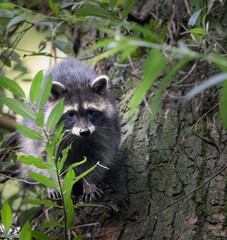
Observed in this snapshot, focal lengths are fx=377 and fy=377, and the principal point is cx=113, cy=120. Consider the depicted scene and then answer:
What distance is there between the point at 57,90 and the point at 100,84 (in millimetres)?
433

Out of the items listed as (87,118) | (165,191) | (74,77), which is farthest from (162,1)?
(165,191)

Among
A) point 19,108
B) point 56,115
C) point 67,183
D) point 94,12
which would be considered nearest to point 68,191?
point 67,183

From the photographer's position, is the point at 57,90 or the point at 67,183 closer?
the point at 67,183

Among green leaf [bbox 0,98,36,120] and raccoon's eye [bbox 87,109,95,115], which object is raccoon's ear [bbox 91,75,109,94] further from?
green leaf [bbox 0,98,36,120]

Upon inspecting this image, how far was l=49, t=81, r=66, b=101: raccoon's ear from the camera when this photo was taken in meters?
3.58

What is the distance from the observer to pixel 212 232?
2.34 m

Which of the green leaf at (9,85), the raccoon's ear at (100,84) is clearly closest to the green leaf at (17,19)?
the raccoon's ear at (100,84)

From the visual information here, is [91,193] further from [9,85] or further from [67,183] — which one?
[9,85]

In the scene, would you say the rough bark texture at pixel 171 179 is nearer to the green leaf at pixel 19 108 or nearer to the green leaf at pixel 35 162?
the green leaf at pixel 35 162

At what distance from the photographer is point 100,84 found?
3.76 metres

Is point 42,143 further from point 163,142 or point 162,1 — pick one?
point 162,1

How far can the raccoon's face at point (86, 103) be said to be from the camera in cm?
355

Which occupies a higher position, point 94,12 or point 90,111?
point 94,12

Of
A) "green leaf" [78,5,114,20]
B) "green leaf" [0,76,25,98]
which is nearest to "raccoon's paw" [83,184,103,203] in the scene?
"green leaf" [0,76,25,98]
